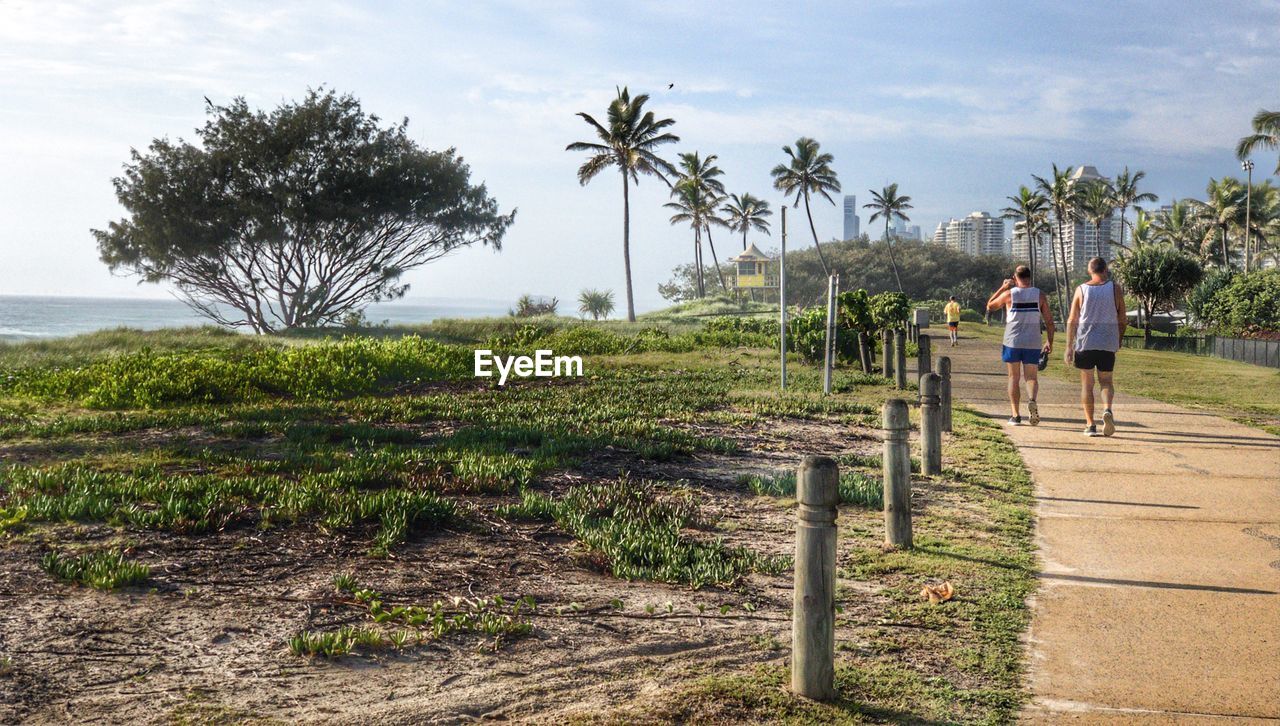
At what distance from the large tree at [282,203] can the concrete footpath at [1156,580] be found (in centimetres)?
3083

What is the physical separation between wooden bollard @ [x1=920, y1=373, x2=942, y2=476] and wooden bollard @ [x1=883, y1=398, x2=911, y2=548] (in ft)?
6.65

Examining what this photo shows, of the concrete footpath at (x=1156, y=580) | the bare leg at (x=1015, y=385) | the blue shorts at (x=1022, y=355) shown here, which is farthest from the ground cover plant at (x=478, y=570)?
the blue shorts at (x=1022, y=355)

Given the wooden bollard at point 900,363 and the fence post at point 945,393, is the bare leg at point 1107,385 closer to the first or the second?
the fence post at point 945,393

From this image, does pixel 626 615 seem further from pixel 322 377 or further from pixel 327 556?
pixel 322 377

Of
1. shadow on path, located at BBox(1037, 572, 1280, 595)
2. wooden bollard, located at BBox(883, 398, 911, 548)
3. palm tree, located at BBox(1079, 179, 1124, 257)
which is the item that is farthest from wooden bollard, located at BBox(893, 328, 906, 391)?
palm tree, located at BBox(1079, 179, 1124, 257)

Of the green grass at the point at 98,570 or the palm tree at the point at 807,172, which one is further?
the palm tree at the point at 807,172

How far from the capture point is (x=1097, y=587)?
17.0 feet

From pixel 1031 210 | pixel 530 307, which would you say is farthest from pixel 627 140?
pixel 1031 210

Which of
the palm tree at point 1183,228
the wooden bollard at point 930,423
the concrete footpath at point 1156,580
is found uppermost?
the palm tree at point 1183,228

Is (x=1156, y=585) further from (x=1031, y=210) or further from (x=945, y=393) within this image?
(x=1031, y=210)

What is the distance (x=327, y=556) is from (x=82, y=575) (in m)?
1.21

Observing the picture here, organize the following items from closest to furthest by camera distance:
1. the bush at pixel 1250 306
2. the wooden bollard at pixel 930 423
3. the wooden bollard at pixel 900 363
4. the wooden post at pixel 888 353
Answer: the wooden bollard at pixel 930 423
the wooden bollard at pixel 900 363
the wooden post at pixel 888 353
the bush at pixel 1250 306

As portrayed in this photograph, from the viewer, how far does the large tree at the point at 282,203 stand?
35031 mm

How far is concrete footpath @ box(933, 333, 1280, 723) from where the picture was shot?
12.4ft
